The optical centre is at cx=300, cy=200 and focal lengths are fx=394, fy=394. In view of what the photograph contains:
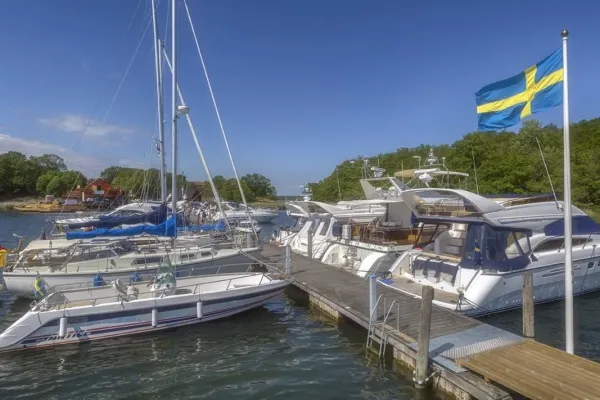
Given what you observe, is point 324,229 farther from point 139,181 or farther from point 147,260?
point 139,181

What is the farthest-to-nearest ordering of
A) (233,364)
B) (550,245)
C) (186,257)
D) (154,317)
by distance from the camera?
1. (186,257)
2. (550,245)
3. (154,317)
4. (233,364)

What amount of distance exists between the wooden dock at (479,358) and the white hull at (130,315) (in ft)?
10.6

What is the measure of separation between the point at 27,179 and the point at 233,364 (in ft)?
376

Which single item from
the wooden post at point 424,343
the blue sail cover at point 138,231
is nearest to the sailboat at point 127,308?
the blue sail cover at point 138,231

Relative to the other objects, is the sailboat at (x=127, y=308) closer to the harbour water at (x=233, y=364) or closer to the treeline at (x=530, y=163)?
the harbour water at (x=233, y=364)

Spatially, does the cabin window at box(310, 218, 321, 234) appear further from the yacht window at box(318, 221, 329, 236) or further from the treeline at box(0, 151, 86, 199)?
the treeline at box(0, 151, 86, 199)

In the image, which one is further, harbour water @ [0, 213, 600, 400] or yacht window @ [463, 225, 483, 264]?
yacht window @ [463, 225, 483, 264]

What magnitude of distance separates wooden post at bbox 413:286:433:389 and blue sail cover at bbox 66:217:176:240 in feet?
37.8

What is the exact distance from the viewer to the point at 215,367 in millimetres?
9727

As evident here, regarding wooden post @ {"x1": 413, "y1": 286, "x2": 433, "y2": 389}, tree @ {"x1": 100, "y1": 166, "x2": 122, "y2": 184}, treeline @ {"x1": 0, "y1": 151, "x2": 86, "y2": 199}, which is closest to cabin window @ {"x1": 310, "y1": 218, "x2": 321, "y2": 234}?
wooden post @ {"x1": 413, "y1": 286, "x2": 433, "y2": 389}

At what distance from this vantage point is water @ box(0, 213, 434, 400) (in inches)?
333

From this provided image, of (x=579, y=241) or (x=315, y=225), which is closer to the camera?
(x=579, y=241)

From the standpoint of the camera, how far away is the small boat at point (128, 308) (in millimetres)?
10523

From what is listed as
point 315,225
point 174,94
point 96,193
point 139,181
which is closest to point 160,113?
point 174,94
